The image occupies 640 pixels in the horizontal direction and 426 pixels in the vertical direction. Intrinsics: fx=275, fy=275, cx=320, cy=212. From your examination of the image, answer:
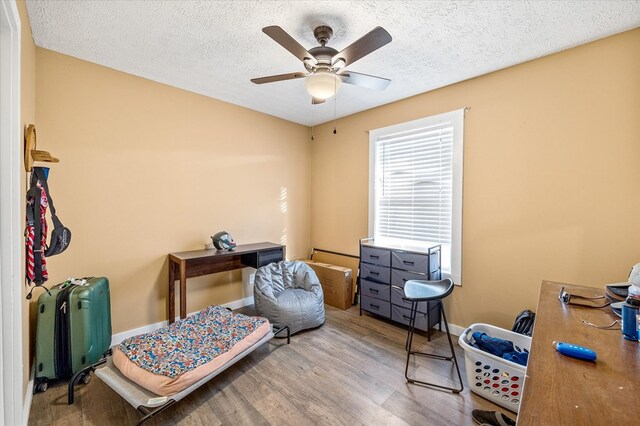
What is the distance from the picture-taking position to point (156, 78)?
2824mm

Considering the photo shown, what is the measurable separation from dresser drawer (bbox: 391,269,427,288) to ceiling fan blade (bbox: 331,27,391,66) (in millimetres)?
2117

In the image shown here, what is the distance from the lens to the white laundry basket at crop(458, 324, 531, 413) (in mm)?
1843

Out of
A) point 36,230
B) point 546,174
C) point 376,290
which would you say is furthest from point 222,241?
point 546,174

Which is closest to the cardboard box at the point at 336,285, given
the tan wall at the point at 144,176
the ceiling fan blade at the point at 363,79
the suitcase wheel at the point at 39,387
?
the tan wall at the point at 144,176

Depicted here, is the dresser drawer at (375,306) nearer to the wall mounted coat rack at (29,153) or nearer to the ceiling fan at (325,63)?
the ceiling fan at (325,63)

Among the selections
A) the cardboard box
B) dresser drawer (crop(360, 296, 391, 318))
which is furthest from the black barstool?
the cardboard box

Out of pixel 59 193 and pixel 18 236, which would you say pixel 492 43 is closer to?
pixel 18 236

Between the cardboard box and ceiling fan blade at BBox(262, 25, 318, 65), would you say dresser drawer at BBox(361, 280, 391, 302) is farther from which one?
ceiling fan blade at BBox(262, 25, 318, 65)

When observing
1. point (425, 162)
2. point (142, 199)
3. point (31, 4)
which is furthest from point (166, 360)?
point (425, 162)

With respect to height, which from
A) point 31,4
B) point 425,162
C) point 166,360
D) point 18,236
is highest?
point 31,4

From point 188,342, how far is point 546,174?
3.34 m

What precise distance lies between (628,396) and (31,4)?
137 inches

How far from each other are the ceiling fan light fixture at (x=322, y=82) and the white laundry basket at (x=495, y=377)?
7.00ft

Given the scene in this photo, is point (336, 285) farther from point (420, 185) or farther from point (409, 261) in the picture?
point (420, 185)
